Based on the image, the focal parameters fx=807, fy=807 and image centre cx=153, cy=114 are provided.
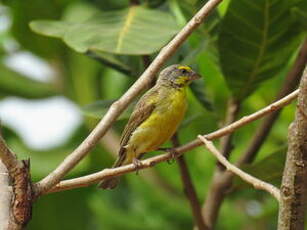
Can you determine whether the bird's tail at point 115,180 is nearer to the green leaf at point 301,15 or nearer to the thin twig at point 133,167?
the green leaf at point 301,15

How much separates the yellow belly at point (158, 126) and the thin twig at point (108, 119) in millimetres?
1309

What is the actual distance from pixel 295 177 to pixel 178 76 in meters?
1.92

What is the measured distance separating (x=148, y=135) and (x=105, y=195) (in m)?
0.99

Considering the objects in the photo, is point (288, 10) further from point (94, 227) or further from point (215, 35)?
point (94, 227)

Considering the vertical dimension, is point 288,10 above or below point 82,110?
above

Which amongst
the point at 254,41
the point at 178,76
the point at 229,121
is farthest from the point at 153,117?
the point at 254,41

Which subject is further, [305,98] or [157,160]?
[157,160]

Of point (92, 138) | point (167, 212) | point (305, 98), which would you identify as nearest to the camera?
point (305, 98)

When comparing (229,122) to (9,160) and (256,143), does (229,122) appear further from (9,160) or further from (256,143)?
(9,160)

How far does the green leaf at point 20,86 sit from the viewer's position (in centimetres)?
463

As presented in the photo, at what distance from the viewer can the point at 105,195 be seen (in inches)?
177

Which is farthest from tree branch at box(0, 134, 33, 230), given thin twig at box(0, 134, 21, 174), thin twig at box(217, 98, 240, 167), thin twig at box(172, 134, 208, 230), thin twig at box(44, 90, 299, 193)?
thin twig at box(217, 98, 240, 167)

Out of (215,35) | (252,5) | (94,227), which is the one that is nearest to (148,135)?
(215,35)

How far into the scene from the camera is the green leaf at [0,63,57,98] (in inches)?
182
